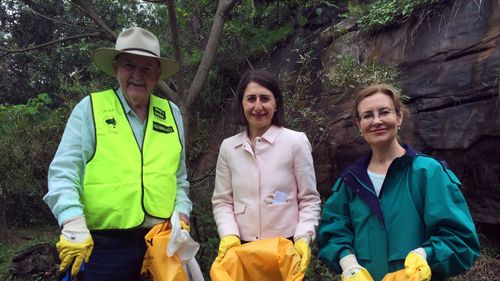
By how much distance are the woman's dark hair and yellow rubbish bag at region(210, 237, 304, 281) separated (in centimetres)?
79

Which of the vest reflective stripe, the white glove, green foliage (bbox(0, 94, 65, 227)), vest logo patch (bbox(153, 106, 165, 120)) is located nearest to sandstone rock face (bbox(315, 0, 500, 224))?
vest logo patch (bbox(153, 106, 165, 120))

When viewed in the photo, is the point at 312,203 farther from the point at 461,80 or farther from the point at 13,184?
the point at 13,184

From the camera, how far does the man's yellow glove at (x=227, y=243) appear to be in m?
2.41

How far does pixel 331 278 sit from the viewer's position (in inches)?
186

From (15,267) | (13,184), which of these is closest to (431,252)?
(15,267)

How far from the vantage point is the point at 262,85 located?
2.64 metres

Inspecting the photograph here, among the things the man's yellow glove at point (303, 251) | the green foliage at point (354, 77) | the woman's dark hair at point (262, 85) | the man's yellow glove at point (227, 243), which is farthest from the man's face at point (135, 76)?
the green foliage at point (354, 77)

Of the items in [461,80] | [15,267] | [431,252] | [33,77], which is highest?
[33,77]

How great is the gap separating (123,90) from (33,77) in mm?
9621

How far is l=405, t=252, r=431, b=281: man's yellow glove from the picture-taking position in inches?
73.7

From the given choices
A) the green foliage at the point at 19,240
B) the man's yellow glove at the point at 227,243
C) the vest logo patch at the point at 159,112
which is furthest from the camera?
the green foliage at the point at 19,240

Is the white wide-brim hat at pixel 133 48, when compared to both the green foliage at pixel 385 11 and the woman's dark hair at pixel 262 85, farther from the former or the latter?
the green foliage at pixel 385 11

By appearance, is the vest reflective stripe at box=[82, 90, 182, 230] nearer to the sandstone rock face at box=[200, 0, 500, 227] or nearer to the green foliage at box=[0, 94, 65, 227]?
the sandstone rock face at box=[200, 0, 500, 227]

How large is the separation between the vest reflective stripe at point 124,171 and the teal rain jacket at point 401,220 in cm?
92
